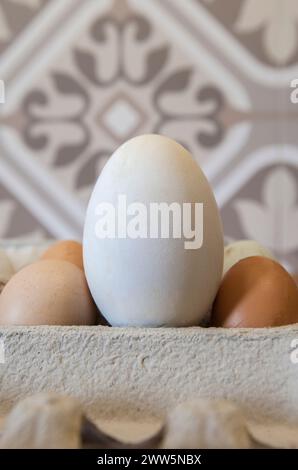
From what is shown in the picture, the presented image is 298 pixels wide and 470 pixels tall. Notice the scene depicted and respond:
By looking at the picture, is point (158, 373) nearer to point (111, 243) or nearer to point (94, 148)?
point (111, 243)

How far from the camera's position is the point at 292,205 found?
105 cm

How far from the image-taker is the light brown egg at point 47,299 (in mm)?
411

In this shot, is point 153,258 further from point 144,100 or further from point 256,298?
point 144,100

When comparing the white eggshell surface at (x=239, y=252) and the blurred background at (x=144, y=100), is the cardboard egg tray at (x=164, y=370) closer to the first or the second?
the white eggshell surface at (x=239, y=252)

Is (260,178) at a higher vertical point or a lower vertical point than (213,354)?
higher

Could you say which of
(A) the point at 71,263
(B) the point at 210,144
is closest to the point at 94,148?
(B) the point at 210,144

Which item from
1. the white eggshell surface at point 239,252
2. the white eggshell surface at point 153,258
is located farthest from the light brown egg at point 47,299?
the white eggshell surface at point 239,252

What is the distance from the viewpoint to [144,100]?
1.07 metres

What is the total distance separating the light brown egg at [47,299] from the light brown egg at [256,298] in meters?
0.11

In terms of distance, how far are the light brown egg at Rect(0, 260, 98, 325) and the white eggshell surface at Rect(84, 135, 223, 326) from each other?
0.02 meters

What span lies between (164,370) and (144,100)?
0.78m
